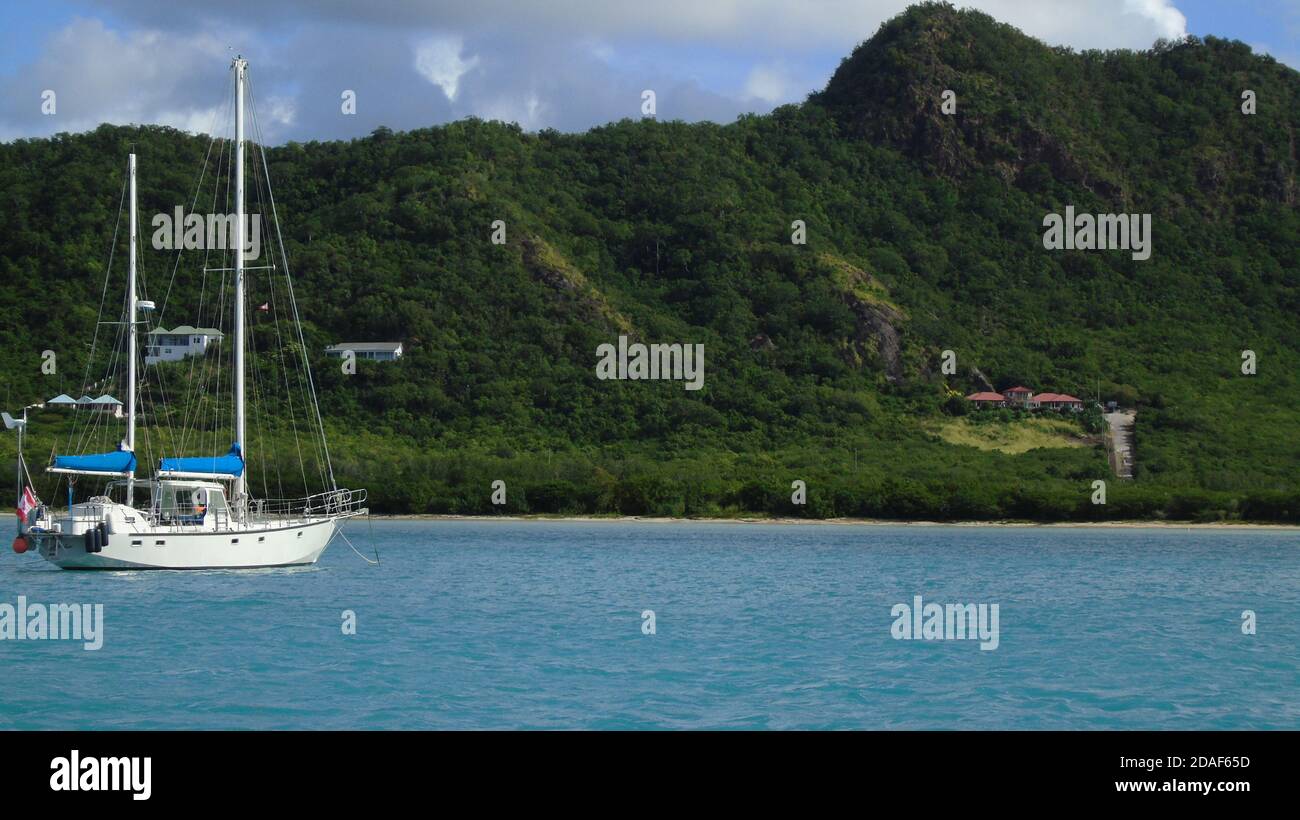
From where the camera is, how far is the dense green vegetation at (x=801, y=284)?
74.5 m

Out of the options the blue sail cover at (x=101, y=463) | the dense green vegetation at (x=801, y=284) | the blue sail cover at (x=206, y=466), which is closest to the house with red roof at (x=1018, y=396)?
the dense green vegetation at (x=801, y=284)

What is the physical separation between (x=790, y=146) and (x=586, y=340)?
46.7 meters

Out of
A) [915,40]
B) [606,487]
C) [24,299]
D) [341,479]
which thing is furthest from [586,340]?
[915,40]

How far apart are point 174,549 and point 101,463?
265 centimetres

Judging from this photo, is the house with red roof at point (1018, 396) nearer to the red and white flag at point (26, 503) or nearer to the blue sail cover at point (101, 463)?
the blue sail cover at point (101, 463)

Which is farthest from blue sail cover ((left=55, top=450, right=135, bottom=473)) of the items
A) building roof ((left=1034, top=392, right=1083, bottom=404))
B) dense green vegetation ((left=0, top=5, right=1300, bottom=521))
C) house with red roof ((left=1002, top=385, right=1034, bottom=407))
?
building roof ((left=1034, top=392, right=1083, bottom=404))

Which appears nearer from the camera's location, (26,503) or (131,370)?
(26,503)

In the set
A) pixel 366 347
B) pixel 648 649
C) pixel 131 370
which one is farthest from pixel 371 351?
pixel 648 649

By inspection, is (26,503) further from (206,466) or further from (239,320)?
(239,320)

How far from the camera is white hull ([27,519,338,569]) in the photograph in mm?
34406

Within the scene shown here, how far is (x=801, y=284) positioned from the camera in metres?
103

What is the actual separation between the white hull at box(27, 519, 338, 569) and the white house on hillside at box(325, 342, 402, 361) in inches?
1887

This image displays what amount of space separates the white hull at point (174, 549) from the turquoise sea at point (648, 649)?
1.53 feet
